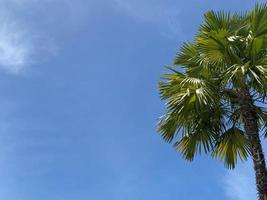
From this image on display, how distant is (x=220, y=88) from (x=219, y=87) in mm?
33

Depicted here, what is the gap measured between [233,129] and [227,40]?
6.67ft

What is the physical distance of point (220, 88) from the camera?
1122 cm

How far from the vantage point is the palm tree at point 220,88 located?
10898mm

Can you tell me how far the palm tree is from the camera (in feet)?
35.8

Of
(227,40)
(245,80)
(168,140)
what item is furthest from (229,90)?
(168,140)

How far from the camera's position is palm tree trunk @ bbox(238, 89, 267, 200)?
9.55m

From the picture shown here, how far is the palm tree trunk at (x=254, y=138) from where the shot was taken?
955cm

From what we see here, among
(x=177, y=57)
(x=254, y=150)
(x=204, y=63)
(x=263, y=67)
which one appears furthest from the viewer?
(x=177, y=57)

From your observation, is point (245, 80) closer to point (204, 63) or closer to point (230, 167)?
point (204, 63)

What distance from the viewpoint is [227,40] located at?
11.3 meters

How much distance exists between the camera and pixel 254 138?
10.2m

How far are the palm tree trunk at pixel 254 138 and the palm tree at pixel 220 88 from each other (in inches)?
0.8

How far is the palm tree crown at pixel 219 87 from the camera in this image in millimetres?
10938

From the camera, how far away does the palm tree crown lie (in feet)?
35.9
